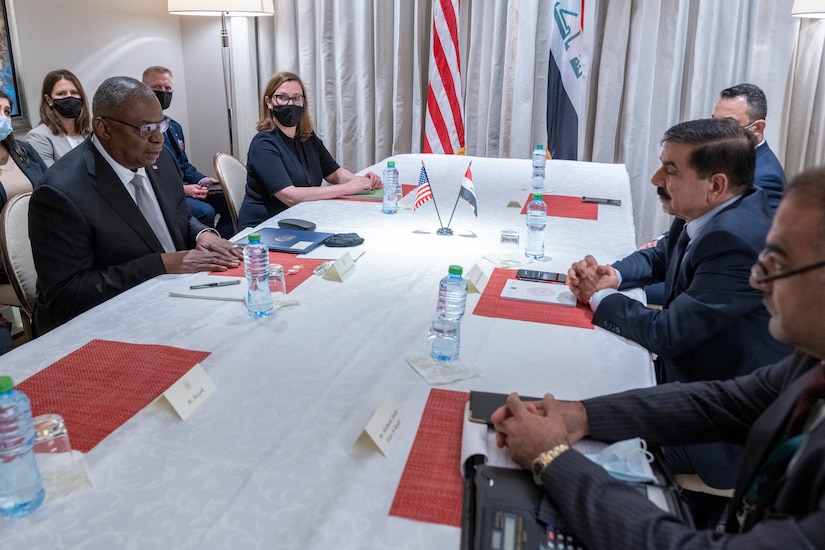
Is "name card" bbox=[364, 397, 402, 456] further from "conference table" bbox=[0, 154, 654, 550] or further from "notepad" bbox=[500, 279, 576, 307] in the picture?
"notepad" bbox=[500, 279, 576, 307]

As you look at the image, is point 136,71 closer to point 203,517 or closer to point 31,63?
point 31,63

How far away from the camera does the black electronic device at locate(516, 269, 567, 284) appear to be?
2.02 meters

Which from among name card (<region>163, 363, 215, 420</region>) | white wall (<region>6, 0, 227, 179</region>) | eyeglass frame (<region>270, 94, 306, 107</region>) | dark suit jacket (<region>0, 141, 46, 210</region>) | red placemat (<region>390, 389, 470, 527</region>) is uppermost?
white wall (<region>6, 0, 227, 179</region>)

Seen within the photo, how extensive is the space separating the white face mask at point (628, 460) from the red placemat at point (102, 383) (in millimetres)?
841

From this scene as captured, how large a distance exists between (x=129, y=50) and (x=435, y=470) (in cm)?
444

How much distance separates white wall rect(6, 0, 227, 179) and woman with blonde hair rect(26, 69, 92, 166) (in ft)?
0.51

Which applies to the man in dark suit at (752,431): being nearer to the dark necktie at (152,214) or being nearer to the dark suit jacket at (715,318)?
the dark suit jacket at (715,318)

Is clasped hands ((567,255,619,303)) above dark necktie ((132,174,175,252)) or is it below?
below

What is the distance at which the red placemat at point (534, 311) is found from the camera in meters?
1.73

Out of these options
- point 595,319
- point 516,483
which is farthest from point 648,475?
point 595,319

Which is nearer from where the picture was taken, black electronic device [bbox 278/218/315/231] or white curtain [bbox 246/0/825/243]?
black electronic device [bbox 278/218/315/231]

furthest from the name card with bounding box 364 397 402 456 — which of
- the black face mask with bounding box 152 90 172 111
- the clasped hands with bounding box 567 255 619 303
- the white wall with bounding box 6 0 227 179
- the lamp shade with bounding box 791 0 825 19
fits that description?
the black face mask with bounding box 152 90 172 111

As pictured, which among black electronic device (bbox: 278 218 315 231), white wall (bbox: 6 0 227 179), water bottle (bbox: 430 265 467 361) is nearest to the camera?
water bottle (bbox: 430 265 467 361)

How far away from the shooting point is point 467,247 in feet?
7.84
